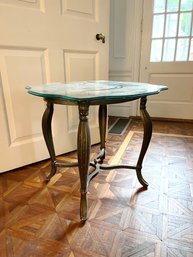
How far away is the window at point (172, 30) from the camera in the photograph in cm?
229

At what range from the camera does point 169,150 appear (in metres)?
1.73

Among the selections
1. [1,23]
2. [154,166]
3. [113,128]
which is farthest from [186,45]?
[1,23]

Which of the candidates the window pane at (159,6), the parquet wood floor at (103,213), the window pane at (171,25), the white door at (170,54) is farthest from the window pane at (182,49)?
the parquet wood floor at (103,213)

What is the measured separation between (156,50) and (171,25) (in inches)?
12.1

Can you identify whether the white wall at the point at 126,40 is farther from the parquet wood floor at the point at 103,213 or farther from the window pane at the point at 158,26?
the parquet wood floor at the point at 103,213

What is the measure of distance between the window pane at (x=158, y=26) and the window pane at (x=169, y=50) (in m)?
0.13

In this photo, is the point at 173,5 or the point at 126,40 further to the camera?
the point at 126,40

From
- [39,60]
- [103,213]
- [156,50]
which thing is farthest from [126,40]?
[103,213]

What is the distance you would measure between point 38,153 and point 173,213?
3.27 ft

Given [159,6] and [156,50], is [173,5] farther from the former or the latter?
[156,50]

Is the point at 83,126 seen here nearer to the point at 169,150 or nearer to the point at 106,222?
the point at 106,222

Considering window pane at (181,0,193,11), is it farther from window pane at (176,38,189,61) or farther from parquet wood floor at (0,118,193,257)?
parquet wood floor at (0,118,193,257)

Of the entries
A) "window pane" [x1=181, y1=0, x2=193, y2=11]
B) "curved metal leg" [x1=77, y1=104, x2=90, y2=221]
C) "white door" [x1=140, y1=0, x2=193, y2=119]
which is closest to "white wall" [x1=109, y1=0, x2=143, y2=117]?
"white door" [x1=140, y1=0, x2=193, y2=119]

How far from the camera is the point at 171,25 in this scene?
93.0 inches
